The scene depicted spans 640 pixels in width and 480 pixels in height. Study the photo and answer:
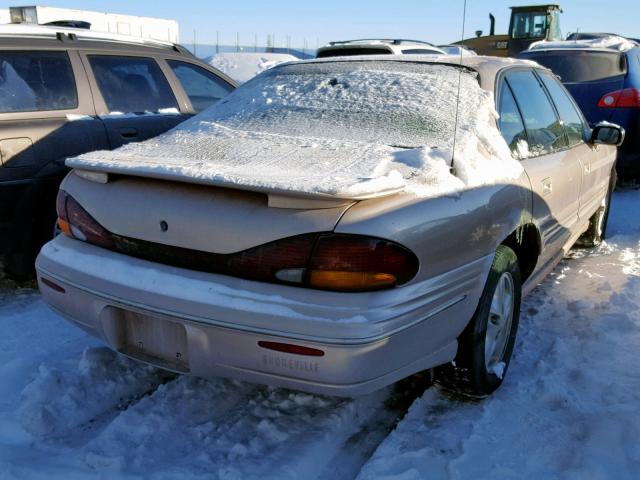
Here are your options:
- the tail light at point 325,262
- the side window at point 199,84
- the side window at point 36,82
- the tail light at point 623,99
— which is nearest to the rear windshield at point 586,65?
the tail light at point 623,99

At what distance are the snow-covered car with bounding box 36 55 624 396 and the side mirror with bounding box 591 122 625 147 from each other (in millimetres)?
1042

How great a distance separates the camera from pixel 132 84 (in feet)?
14.6

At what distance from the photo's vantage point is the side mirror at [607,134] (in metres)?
4.00

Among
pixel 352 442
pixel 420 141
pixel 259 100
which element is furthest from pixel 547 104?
pixel 352 442

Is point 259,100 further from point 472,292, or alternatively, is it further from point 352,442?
point 352,442

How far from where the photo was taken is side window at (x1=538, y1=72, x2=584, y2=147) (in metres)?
3.88

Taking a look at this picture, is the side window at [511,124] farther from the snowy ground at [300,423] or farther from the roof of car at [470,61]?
the snowy ground at [300,423]

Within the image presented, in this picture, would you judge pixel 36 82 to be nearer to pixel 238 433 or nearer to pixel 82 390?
pixel 82 390

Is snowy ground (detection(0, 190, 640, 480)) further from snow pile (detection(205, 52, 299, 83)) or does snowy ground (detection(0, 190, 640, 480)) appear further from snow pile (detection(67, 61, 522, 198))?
snow pile (detection(205, 52, 299, 83))

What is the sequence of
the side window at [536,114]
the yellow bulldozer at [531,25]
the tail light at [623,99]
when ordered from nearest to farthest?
1. the side window at [536,114]
2. the tail light at [623,99]
3. the yellow bulldozer at [531,25]

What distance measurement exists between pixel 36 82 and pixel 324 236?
8.85ft

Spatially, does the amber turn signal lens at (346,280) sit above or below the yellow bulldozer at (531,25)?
below

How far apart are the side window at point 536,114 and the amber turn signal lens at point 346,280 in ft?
5.05

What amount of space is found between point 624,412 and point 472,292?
0.89 m
